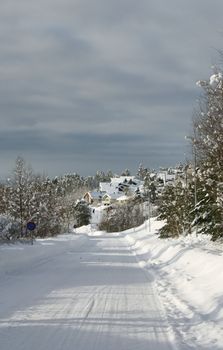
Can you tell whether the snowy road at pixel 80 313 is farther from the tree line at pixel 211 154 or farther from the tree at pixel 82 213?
the tree at pixel 82 213

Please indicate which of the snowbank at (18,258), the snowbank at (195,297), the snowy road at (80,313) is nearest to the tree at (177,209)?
the snowbank at (18,258)

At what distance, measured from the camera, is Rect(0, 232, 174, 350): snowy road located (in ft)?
29.2

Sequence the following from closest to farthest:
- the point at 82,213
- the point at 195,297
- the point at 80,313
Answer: the point at 80,313, the point at 195,297, the point at 82,213

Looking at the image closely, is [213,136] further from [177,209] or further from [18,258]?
[177,209]

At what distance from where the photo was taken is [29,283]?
17906mm

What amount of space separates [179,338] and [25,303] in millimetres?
5072

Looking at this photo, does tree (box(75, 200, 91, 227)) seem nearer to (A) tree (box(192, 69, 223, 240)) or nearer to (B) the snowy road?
(A) tree (box(192, 69, 223, 240))

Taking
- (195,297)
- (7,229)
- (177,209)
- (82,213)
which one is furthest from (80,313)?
(82,213)

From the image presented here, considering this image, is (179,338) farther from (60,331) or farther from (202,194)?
(202,194)

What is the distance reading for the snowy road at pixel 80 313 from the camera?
8.91m

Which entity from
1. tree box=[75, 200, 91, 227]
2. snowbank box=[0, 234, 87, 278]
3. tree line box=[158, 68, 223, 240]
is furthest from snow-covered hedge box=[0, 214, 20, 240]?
tree box=[75, 200, 91, 227]

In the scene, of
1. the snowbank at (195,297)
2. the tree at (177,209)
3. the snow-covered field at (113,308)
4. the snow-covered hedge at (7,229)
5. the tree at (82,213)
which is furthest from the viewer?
the tree at (82,213)

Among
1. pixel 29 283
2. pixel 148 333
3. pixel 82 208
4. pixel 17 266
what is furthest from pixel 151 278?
pixel 82 208

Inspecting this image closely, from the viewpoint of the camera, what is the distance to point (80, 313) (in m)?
11.8
